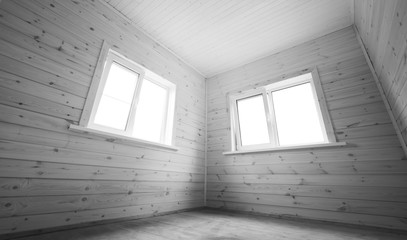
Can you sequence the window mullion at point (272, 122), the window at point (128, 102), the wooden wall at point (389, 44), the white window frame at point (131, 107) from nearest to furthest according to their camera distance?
the wooden wall at point (389, 44)
the white window frame at point (131, 107)
the window at point (128, 102)
the window mullion at point (272, 122)

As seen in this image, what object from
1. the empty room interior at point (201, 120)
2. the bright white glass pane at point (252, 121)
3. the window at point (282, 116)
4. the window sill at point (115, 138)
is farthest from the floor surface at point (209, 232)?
the bright white glass pane at point (252, 121)

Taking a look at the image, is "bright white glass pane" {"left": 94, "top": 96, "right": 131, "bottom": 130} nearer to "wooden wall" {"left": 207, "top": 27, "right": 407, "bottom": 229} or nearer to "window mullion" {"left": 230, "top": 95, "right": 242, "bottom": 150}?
"wooden wall" {"left": 207, "top": 27, "right": 407, "bottom": 229}

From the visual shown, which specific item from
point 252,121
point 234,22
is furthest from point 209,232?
point 234,22

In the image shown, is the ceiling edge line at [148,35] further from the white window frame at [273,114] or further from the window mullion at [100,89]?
the white window frame at [273,114]

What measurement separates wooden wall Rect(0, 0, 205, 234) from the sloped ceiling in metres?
0.44

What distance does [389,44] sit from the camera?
1.39 metres

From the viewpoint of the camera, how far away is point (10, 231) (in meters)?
1.17

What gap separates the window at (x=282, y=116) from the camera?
7.52 feet

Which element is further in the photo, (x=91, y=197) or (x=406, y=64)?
(x=91, y=197)

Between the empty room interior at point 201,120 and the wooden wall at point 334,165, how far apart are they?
0.6 inches

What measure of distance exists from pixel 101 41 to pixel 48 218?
1787 millimetres

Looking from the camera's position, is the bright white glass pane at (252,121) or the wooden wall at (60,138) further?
the bright white glass pane at (252,121)

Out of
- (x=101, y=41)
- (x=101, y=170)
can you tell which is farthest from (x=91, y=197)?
(x=101, y=41)

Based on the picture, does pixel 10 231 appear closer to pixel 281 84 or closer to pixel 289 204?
pixel 289 204
